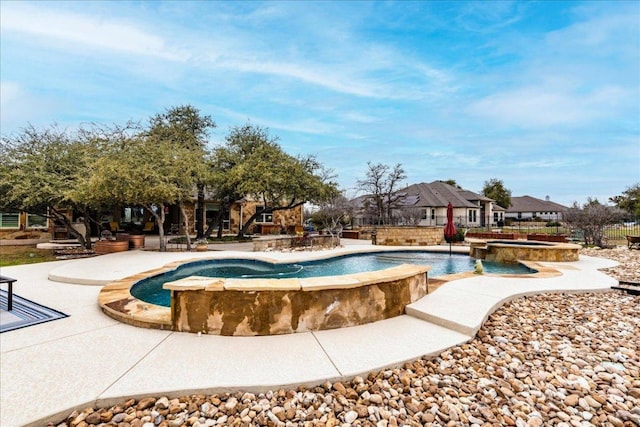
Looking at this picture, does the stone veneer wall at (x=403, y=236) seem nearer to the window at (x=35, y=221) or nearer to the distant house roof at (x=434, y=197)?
the distant house roof at (x=434, y=197)

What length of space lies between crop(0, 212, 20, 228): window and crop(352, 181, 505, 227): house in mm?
24178

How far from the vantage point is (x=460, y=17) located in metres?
10.6

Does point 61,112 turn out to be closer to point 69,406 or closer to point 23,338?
point 23,338

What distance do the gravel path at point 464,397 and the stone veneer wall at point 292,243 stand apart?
1059 centimetres

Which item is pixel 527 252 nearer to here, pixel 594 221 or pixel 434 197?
pixel 594 221

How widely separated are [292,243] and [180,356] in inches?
442

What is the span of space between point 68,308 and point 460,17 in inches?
547

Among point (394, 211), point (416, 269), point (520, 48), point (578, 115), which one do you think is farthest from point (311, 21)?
point (394, 211)

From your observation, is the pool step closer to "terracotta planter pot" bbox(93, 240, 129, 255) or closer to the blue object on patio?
the blue object on patio

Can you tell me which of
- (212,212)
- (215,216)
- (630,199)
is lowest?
(215,216)

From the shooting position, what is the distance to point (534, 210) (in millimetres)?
50719

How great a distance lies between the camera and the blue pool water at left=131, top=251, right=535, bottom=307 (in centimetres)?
856

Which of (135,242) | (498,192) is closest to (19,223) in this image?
(135,242)

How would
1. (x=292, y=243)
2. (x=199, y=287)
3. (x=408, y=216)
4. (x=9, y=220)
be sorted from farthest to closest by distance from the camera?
1. (x=408, y=216)
2. (x=9, y=220)
3. (x=292, y=243)
4. (x=199, y=287)
